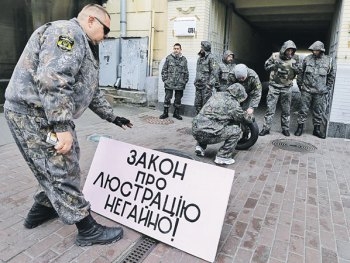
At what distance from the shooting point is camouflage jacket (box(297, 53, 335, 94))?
19.0ft

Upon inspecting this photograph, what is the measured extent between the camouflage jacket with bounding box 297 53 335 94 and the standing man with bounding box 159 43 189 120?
2.52m

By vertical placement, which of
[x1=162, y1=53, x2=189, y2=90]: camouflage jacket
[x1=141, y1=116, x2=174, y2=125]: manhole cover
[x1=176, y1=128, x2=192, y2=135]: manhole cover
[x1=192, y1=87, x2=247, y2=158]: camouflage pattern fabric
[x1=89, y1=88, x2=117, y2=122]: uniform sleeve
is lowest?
[x1=176, y1=128, x2=192, y2=135]: manhole cover

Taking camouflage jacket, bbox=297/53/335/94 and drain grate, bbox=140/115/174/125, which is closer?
camouflage jacket, bbox=297/53/335/94

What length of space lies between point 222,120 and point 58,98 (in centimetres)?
284

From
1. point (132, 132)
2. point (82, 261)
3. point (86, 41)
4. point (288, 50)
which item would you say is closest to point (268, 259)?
point (82, 261)

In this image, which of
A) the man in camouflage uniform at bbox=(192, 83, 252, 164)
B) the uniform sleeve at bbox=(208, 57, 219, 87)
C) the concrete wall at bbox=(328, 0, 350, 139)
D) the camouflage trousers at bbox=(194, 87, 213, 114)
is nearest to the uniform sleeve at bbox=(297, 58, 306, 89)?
the concrete wall at bbox=(328, 0, 350, 139)

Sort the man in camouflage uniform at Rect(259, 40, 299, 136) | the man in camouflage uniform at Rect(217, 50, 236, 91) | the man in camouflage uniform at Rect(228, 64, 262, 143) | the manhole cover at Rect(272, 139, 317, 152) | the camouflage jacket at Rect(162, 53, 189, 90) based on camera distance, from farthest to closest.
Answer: the camouflage jacket at Rect(162, 53, 189, 90)
the man in camouflage uniform at Rect(217, 50, 236, 91)
the man in camouflage uniform at Rect(259, 40, 299, 136)
the manhole cover at Rect(272, 139, 317, 152)
the man in camouflage uniform at Rect(228, 64, 262, 143)

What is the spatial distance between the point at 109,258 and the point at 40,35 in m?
1.60

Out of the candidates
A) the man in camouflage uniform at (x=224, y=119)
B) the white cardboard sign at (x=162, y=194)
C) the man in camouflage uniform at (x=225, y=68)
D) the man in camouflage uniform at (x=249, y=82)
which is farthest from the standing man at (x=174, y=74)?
the white cardboard sign at (x=162, y=194)

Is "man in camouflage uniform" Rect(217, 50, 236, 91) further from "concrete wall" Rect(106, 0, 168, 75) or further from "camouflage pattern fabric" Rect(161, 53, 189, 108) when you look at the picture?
"concrete wall" Rect(106, 0, 168, 75)

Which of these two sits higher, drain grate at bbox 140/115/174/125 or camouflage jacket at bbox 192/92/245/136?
camouflage jacket at bbox 192/92/245/136

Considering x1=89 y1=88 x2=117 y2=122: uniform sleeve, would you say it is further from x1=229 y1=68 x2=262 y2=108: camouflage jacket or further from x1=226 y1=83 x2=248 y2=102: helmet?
x1=229 y1=68 x2=262 y2=108: camouflage jacket

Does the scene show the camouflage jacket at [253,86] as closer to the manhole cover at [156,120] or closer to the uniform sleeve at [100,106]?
the manhole cover at [156,120]

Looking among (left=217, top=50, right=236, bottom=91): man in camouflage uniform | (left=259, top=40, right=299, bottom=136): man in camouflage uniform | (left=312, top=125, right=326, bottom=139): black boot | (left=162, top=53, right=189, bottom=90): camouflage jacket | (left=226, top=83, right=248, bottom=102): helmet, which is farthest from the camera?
(left=162, top=53, right=189, bottom=90): camouflage jacket
